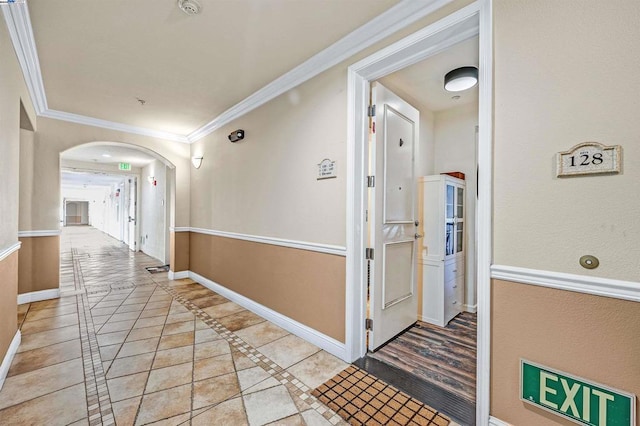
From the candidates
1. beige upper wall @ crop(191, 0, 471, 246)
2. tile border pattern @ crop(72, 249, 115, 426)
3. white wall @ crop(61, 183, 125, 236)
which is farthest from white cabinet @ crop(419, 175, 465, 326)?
white wall @ crop(61, 183, 125, 236)

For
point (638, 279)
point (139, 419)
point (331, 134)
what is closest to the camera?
point (638, 279)

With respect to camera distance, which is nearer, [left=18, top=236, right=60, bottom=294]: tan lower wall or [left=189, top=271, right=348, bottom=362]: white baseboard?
[left=189, top=271, right=348, bottom=362]: white baseboard

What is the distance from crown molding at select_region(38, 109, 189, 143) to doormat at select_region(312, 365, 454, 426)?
4485 millimetres

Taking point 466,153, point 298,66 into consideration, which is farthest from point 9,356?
point 466,153

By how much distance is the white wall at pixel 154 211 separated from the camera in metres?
6.28

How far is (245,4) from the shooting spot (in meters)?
1.80

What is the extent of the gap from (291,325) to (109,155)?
6304mm

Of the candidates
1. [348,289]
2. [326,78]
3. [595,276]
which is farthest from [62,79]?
[595,276]

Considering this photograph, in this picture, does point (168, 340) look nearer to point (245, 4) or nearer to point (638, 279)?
point (245, 4)

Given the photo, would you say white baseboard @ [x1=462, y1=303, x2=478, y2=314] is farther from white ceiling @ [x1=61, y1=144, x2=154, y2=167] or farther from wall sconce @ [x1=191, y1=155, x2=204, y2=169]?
white ceiling @ [x1=61, y1=144, x2=154, y2=167]

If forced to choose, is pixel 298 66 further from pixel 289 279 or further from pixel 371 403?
pixel 371 403

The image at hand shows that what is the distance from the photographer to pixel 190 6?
1.80m

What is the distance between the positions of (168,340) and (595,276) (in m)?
3.09

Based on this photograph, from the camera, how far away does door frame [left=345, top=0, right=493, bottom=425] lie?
1468 mm
